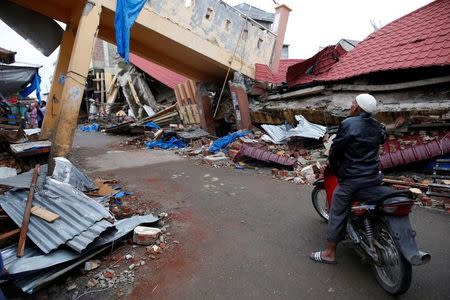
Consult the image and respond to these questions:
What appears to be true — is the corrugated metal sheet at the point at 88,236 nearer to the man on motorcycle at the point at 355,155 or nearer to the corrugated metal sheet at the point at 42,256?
the corrugated metal sheet at the point at 42,256

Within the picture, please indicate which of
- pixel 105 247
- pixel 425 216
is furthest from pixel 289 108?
pixel 105 247

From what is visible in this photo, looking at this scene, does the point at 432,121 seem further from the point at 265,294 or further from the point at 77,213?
the point at 77,213

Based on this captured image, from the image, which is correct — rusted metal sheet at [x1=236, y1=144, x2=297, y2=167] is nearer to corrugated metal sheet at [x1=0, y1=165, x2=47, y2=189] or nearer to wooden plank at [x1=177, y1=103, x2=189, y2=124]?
corrugated metal sheet at [x1=0, y1=165, x2=47, y2=189]

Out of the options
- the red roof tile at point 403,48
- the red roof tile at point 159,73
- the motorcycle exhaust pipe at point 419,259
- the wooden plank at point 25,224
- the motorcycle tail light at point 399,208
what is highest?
the red roof tile at point 403,48

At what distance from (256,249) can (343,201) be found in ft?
3.98

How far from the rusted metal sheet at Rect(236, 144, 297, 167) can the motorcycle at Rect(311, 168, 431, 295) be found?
427 cm

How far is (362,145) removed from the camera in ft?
9.54

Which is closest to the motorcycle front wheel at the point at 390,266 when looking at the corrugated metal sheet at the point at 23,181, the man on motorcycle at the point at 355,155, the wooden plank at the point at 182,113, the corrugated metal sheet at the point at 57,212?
the man on motorcycle at the point at 355,155

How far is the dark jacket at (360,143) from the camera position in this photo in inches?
114

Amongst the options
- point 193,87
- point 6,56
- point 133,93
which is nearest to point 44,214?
point 6,56

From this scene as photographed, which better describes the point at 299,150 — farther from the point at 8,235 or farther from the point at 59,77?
the point at 59,77

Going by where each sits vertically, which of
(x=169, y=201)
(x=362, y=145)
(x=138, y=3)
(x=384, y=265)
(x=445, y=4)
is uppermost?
(x=445, y=4)

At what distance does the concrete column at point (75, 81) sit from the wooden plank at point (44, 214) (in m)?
3.48

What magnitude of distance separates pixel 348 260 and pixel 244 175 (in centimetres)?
406
